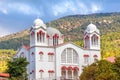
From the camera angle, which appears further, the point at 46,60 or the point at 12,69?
the point at 46,60

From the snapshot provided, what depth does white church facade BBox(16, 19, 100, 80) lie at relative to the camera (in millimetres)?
86875

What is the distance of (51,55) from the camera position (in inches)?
3474

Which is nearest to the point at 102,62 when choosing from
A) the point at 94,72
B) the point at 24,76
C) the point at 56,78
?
the point at 94,72

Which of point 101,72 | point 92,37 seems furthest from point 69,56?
point 101,72

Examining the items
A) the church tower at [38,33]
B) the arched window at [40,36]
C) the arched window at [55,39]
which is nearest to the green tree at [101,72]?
the church tower at [38,33]

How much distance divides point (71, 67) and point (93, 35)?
8.81 meters

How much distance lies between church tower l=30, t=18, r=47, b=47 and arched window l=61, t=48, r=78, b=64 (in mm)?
4383

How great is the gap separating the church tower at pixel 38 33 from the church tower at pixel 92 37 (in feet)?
34.0

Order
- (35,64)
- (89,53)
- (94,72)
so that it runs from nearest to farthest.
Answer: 1. (94,72)
2. (35,64)
3. (89,53)

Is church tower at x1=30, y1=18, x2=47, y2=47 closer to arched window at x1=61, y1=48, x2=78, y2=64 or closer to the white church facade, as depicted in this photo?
the white church facade

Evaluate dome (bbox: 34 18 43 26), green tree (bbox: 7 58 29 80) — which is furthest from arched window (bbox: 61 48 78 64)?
green tree (bbox: 7 58 29 80)

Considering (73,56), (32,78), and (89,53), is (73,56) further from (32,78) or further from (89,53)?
(32,78)

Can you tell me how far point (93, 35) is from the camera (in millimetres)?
93750

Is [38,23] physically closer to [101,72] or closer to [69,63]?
[69,63]
